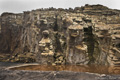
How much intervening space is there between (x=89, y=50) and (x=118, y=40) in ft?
14.1

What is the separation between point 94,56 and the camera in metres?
19.3

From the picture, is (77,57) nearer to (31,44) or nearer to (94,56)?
(94,56)

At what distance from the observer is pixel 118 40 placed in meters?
17.1

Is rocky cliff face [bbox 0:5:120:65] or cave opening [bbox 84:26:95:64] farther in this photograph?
cave opening [bbox 84:26:95:64]

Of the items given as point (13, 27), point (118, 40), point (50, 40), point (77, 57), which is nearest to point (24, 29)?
point (13, 27)

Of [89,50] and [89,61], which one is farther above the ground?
[89,50]

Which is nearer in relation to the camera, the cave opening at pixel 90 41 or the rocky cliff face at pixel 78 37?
the rocky cliff face at pixel 78 37

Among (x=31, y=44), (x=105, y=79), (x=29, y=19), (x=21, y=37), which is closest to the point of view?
(x=105, y=79)

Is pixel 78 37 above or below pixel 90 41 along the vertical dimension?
above

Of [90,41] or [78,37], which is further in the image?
[90,41]

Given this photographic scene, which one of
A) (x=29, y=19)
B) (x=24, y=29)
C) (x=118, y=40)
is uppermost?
(x=29, y=19)

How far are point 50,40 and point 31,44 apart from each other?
970cm

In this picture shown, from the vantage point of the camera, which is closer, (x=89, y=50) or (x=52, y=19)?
(x=89, y=50)

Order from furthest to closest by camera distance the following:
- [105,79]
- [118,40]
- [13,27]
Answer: [13,27], [118,40], [105,79]
